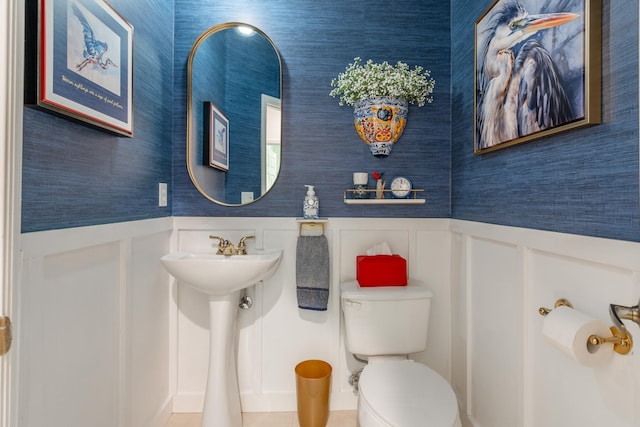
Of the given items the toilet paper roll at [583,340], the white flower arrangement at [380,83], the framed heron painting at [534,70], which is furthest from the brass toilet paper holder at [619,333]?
the white flower arrangement at [380,83]

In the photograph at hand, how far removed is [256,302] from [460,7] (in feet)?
6.04

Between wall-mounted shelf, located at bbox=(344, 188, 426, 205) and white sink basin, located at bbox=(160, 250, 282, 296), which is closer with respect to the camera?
A: white sink basin, located at bbox=(160, 250, 282, 296)

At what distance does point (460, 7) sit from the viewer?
5.79ft

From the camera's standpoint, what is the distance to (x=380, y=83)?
1730 millimetres

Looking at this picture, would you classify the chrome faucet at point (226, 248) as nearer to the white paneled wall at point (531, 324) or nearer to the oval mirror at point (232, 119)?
the oval mirror at point (232, 119)

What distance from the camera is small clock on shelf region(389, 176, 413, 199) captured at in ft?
5.95

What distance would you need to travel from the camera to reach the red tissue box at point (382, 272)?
1677 millimetres

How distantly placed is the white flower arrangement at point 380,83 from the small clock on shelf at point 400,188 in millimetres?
413

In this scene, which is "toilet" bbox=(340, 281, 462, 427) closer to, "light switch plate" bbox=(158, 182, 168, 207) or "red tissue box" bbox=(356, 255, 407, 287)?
"red tissue box" bbox=(356, 255, 407, 287)

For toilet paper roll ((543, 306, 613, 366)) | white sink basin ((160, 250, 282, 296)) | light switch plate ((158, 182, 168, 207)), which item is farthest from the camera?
light switch plate ((158, 182, 168, 207))

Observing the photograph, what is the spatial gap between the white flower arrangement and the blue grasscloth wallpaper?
0.21ft

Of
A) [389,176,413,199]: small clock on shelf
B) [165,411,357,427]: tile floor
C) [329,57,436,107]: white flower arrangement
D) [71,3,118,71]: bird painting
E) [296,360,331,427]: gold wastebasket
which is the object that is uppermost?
[329,57,436,107]: white flower arrangement

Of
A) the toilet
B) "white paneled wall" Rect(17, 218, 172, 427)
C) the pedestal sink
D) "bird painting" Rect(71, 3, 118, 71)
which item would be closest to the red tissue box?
the toilet

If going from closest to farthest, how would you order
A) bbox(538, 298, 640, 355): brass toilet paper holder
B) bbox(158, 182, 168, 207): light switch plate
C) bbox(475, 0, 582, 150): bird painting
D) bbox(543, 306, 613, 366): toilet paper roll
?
bbox(538, 298, 640, 355): brass toilet paper holder < bbox(543, 306, 613, 366): toilet paper roll < bbox(475, 0, 582, 150): bird painting < bbox(158, 182, 168, 207): light switch plate
